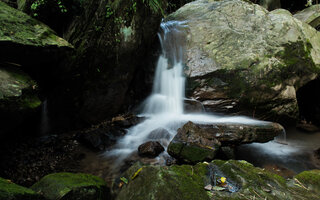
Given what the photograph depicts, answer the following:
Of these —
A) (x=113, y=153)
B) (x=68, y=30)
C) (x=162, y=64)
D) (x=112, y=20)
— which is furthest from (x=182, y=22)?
(x=113, y=153)

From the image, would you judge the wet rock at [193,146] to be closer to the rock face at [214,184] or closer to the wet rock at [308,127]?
the rock face at [214,184]

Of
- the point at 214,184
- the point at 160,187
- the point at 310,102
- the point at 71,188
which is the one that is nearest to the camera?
the point at 160,187

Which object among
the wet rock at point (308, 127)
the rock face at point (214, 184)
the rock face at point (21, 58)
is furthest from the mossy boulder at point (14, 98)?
the wet rock at point (308, 127)

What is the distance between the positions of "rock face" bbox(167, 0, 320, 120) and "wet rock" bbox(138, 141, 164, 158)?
2.52 meters

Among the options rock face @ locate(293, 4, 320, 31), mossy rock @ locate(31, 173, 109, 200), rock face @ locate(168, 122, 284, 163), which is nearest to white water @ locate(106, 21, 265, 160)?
rock face @ locate(168, 122, 284, 163)

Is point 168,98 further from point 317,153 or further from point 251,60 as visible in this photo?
point 317,153

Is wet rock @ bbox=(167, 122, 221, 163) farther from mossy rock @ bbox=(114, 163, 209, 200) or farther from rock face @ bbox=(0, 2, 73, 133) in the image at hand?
rock face @ bbox=(0, 2, 73, 133)

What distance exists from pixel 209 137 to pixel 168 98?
2.90m

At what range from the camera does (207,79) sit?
20.7ft

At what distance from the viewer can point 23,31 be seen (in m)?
3.75

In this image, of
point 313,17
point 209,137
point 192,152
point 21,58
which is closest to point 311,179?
point 192,152

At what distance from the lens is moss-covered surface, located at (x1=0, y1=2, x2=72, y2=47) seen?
347cm

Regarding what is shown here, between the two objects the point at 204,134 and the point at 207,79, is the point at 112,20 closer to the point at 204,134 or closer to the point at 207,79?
the point at 207,79

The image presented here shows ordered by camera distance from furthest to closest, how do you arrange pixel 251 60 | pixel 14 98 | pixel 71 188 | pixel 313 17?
pixel 313 17, pixel 251 60, pixel 14 98, pixel 71 188
